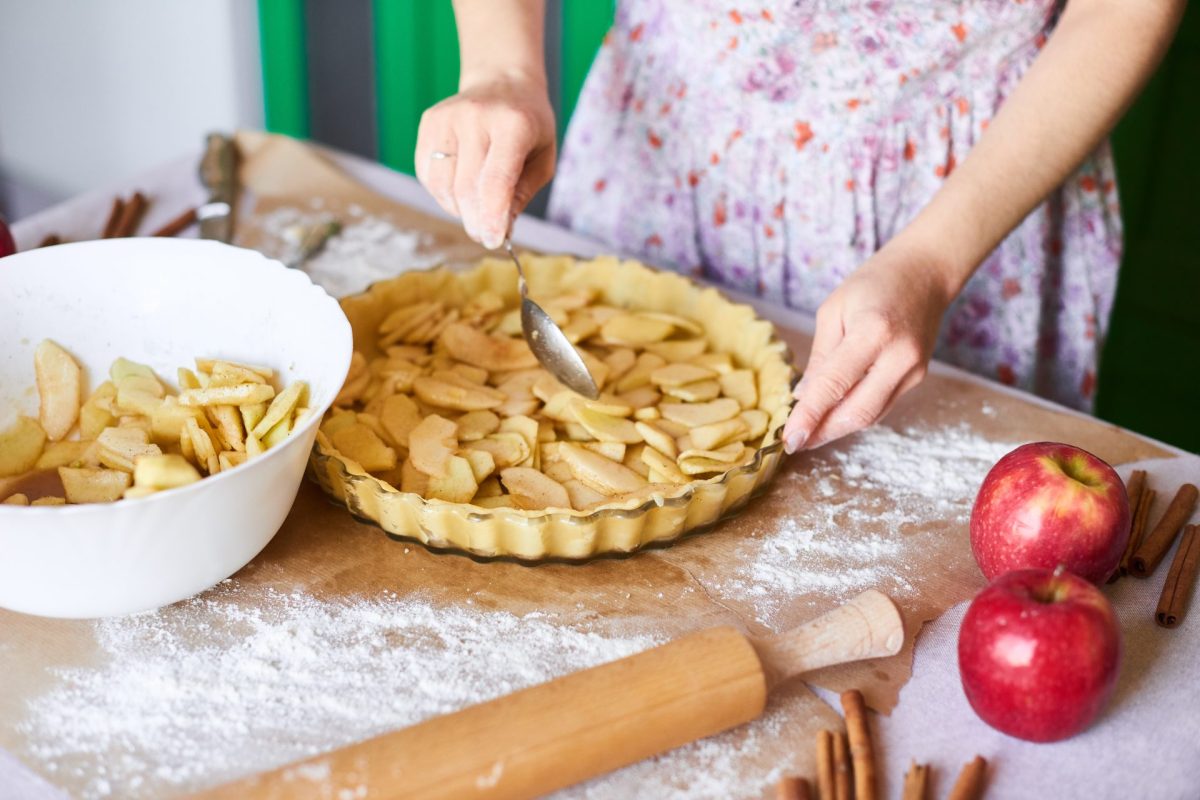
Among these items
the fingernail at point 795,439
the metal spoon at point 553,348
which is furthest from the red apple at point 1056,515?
the metal spoon at point 553,348

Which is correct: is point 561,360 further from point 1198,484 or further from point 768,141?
point 1198,484

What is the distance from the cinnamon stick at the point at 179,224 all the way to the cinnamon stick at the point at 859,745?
109 centimetres

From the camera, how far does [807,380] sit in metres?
0.97

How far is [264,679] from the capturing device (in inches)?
31.6

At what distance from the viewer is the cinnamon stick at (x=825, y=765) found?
28.4 inches

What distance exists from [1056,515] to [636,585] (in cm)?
34

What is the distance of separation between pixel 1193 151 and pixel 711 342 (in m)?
1.38

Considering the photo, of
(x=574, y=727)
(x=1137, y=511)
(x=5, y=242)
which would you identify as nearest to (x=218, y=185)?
(x=5, y=242)

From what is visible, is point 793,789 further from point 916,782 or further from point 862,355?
point 862,355

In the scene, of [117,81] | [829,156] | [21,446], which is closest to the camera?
[21,446]

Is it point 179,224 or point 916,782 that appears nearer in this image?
point 916,782

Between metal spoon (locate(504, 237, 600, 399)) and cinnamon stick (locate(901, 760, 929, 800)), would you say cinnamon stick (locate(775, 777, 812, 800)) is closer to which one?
cinnamon stick (locate(901, 760, 929, 800))

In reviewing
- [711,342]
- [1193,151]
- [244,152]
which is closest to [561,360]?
[711,342]

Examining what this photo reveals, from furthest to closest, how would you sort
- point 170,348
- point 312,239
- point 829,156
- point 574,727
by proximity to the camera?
point 312,239, point 829,156, point 170,348, point 574,727
